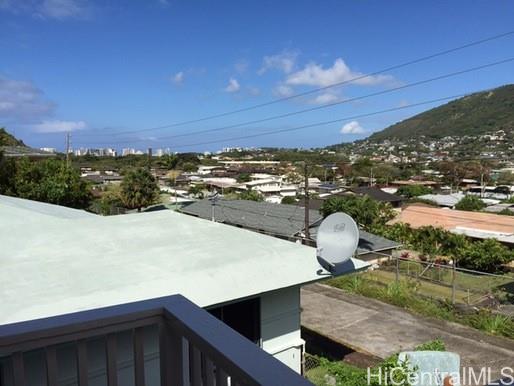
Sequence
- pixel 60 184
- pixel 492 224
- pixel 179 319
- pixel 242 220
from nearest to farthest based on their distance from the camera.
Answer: pixel 179 319, pixel 60 184, pixel 242 220, pixel 492 224

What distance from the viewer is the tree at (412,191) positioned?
56434mm

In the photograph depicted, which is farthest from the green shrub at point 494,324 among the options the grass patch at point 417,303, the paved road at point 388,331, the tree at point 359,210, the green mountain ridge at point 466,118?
the green mountain ridge at point 466,118

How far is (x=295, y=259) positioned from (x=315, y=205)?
101 feet

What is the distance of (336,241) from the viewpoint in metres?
6.75

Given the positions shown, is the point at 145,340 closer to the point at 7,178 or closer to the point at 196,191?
the point at 7,178

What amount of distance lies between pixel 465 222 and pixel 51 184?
28.5 m

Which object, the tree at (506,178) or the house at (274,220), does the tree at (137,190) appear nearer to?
the house at (274,220)

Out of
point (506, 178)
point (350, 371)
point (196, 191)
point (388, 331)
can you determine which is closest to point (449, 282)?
point (388, 331)

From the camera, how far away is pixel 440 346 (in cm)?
580

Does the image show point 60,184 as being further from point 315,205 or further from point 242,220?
point 315,205

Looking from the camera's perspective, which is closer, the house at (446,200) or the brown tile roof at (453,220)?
the brown tile roof at (453,220)

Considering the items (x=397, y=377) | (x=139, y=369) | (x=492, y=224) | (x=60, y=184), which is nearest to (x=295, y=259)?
(x=397, y=377)

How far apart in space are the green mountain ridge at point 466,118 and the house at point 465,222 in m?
36.4

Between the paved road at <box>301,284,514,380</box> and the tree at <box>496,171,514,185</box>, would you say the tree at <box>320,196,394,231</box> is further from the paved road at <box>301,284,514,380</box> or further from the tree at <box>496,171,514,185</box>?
the tree at <box>496,171,514,185</box>
